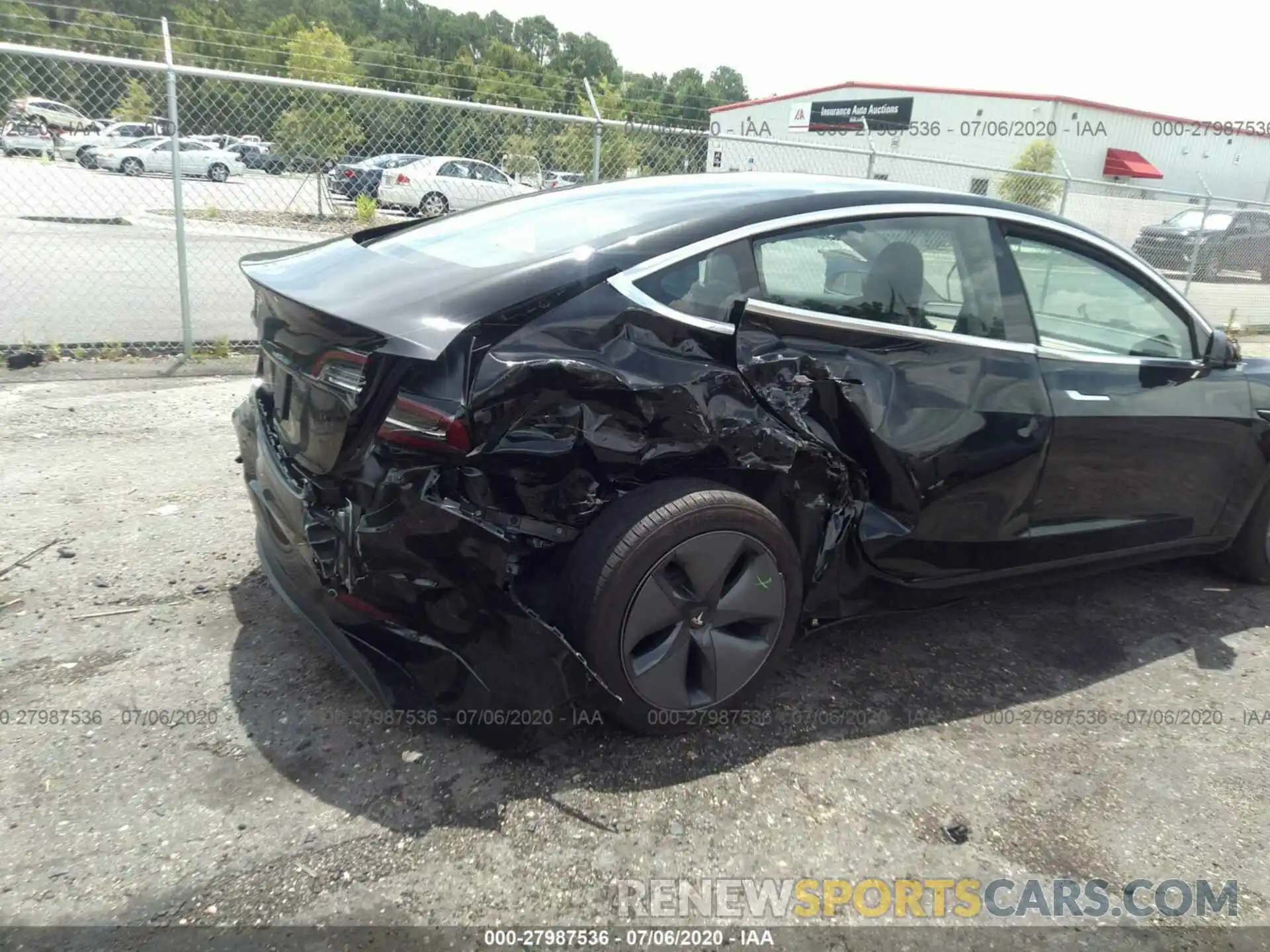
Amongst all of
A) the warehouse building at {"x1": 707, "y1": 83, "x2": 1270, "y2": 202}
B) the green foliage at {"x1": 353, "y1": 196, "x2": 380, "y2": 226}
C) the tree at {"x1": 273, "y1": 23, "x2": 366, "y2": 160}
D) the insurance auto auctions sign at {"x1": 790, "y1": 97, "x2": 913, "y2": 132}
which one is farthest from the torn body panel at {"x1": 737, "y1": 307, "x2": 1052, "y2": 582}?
the insurance auto auctions sign at {"x1": 790, "y1": 97, "x2": 913, "y2": 132}

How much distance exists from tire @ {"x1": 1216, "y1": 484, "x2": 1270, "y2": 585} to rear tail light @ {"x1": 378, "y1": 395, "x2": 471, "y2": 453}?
3.49 metres

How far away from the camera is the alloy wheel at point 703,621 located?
240 centimetres

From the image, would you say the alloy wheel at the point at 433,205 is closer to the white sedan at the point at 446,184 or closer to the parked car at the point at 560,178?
the white sedan at the point at 446,184

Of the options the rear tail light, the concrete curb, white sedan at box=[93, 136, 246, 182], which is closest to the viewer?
the rear tail light

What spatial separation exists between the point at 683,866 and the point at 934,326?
186 cm

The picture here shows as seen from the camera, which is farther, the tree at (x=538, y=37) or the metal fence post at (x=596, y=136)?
the tree at (x=538, y=37)

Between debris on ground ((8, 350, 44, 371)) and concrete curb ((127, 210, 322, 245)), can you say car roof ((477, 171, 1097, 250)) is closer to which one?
debris on ground ((8, 350, 44, 371))

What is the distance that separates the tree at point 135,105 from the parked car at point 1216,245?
13.0 metres

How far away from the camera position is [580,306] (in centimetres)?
233

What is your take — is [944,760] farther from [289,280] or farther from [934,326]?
[289,280]

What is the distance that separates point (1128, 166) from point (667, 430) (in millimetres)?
37057

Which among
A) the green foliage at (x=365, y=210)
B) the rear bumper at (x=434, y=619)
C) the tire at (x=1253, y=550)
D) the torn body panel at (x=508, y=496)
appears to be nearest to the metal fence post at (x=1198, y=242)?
the tire at (x=1253, y=550)

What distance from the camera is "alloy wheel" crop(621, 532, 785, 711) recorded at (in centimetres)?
240

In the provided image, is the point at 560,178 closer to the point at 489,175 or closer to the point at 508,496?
the point at 489,175
